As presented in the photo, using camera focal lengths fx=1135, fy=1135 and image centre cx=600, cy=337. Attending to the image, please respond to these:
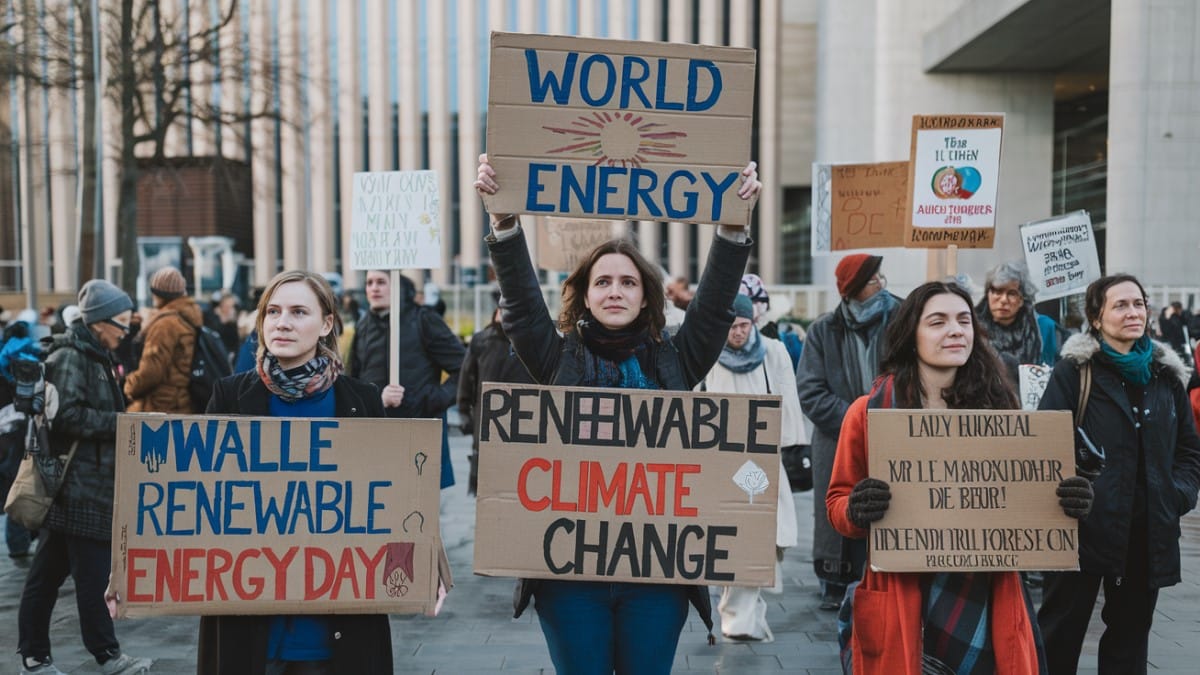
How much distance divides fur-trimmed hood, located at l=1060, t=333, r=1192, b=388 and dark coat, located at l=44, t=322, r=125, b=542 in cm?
424

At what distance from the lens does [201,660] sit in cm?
330

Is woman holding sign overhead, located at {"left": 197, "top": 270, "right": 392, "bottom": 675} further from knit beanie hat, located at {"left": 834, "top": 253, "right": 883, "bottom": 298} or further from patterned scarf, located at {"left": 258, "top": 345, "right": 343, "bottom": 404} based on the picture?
knit beanie hat, located at {"left": 834, "top": 253, "right": 883, "bottom": 298}

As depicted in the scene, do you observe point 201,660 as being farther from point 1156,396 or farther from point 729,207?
point 1156,396

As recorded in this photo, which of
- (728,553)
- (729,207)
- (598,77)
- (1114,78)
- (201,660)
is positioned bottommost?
(201,660)

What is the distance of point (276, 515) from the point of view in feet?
11.0

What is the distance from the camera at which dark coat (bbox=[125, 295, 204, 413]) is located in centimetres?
681

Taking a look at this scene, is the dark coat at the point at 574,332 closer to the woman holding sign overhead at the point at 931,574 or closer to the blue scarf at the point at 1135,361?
the woman holding sign overhead at the point at 931,574

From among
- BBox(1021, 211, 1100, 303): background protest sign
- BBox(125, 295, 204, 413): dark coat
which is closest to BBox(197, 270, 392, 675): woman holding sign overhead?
BBox(125, 295, 204, 413): dark coat

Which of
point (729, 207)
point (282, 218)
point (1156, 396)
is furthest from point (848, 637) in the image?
point (282, 218)

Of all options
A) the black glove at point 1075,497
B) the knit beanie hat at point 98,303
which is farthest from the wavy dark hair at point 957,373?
the knit beanie hat at point 98,303

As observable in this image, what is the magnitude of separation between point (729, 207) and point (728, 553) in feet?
3.55

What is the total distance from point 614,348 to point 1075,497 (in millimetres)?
1473

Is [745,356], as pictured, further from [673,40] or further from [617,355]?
[673,40]

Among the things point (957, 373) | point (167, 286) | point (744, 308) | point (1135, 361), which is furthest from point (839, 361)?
point (167, 286)
